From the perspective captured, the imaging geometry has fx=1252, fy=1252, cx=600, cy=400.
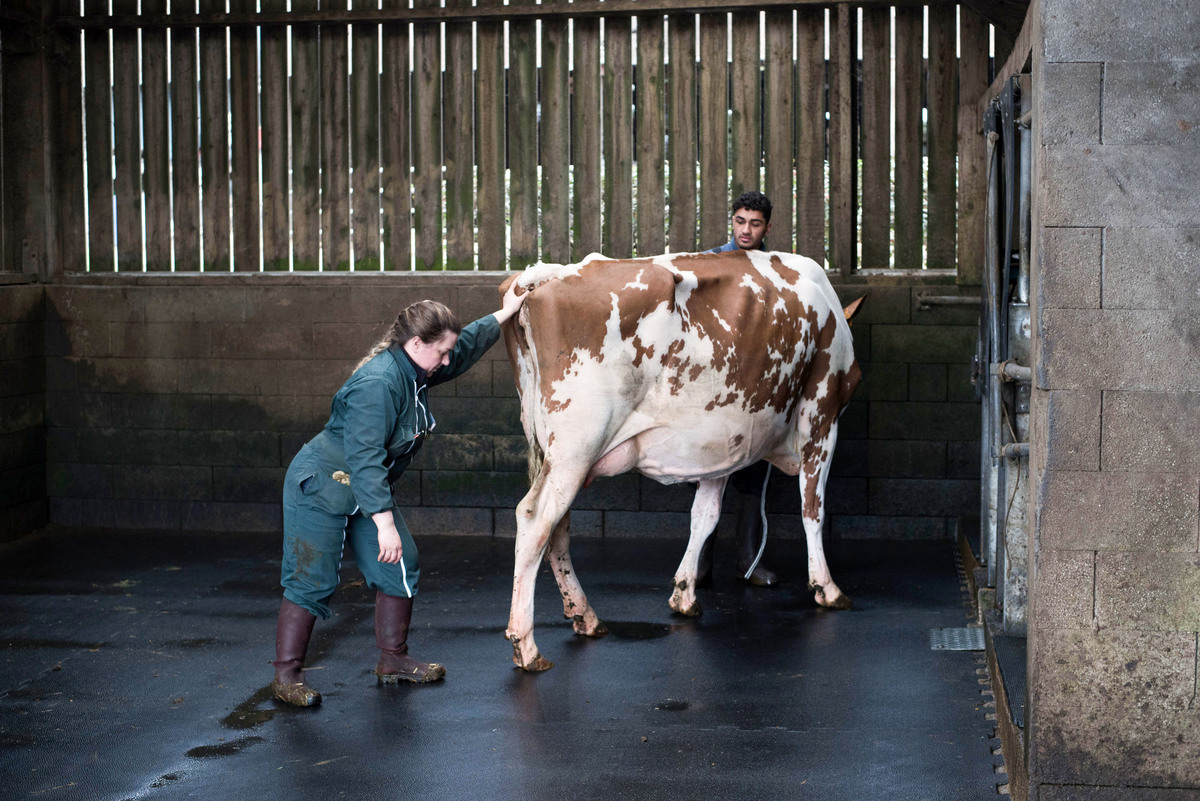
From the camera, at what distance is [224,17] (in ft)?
26.0

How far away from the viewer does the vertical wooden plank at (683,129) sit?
25.1ft

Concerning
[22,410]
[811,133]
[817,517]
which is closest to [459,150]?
[811,133]

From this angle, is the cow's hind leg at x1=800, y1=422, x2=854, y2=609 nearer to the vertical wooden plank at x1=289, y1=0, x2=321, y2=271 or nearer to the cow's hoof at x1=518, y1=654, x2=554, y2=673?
the cow's hoof at x1=518, y1=654, x2=554, y2=673

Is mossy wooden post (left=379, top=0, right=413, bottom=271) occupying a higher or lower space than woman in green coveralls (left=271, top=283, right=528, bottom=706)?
higher

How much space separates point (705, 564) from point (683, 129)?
2.82 metres

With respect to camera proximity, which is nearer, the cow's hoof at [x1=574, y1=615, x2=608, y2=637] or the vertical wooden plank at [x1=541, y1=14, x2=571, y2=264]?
the cow's hoof at [x1=574, y1=615, x2=608, y2=637]

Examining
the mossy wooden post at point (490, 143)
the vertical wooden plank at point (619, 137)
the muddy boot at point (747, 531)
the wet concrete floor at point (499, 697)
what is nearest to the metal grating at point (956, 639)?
the wet concrete floor at point (499, 697)

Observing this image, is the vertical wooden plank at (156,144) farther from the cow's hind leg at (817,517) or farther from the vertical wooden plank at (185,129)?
the cow's hind leg at (817,517)

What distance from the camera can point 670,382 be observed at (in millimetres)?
5180

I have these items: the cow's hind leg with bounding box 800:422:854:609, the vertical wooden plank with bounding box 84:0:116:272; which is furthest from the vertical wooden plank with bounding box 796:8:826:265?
the vertical wooden plank with bounding box 84:0:116:272

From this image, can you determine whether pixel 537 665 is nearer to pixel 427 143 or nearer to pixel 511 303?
pixel 511 303

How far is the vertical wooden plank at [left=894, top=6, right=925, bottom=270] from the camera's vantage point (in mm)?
7406

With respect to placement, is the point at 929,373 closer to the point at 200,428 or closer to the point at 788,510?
the point at 788,510

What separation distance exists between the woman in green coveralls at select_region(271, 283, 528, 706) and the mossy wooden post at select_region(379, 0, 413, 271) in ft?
11.6
